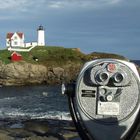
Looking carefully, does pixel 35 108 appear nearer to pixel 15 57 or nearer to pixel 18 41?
pixel 15 57

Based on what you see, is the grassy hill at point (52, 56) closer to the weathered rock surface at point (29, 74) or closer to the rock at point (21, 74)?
the weathered rock surface at point (29, 74)

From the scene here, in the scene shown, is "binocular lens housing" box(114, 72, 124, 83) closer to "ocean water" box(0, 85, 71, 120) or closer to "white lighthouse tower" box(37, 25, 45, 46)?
"ocean water" box(0, 85, 71, 120)

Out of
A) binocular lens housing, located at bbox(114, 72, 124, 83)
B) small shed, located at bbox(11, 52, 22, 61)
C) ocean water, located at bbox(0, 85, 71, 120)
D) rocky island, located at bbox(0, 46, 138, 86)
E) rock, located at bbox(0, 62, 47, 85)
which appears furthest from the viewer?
small shed, located at bbox(11, 52, 22, 61)

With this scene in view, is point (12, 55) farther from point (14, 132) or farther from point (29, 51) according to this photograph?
point (14, 132)

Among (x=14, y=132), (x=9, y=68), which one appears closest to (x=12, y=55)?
(x=9, y=68)

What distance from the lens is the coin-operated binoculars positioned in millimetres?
7207

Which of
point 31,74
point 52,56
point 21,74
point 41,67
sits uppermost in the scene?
point 52,56

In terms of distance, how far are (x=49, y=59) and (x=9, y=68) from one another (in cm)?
949

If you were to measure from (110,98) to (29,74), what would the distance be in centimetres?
8229

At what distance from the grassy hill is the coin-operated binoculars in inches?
3265

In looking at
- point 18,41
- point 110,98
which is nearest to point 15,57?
→ point 18,41

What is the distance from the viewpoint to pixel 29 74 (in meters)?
89.1

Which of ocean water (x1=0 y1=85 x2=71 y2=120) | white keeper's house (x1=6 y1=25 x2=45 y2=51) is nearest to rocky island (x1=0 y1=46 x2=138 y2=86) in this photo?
white keeper's house (x1=6 y1=25 x2=45 y2=51)

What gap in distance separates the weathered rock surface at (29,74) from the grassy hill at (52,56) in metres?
1.70
